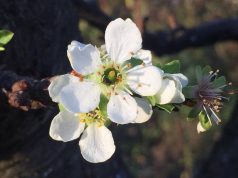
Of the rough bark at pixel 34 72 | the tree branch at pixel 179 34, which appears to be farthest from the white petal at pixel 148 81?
the tree branch at pixel 179 34

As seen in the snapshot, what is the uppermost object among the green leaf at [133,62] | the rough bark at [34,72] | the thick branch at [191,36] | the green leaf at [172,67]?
the green leaf at [133,62]

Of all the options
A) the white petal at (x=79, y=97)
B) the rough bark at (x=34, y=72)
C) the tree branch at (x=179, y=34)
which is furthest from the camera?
the tree branch at (x=179, y=34)

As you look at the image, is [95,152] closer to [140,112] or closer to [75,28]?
[140,112]

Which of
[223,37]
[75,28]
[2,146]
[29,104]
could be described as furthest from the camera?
[223,37]

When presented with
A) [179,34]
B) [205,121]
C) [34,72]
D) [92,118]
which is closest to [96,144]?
[92,118]

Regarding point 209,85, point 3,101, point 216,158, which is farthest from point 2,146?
point 216,158

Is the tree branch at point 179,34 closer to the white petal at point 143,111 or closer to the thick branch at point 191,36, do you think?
the thick branch at point 191,36
